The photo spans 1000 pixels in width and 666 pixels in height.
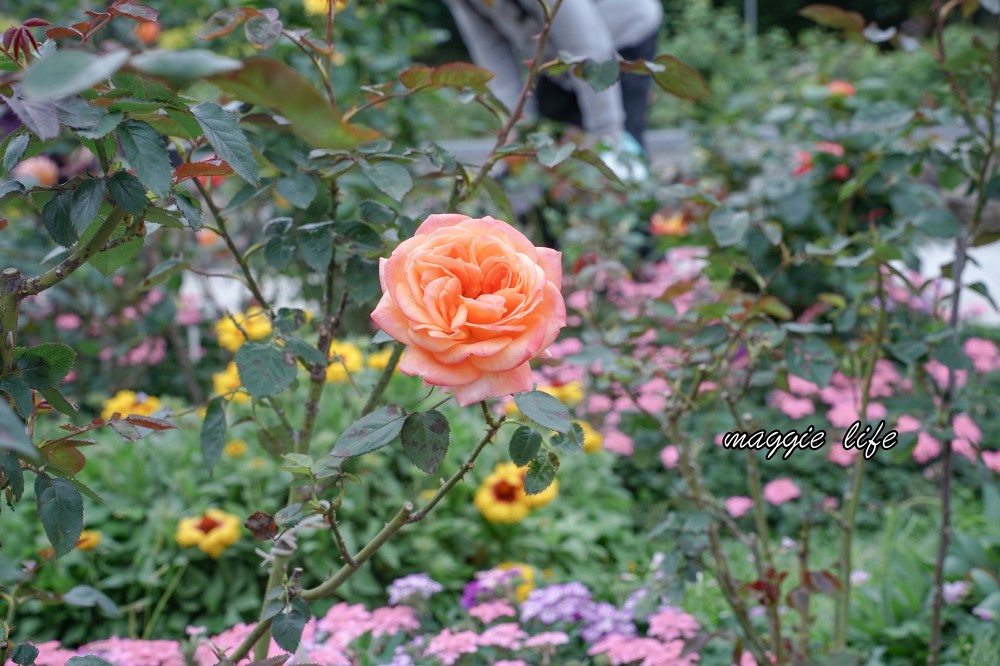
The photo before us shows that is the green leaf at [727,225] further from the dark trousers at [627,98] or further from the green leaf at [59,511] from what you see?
the dark trousers at [627,98]

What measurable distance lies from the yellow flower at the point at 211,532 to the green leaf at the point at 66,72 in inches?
61.5

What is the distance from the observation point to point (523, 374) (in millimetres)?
748

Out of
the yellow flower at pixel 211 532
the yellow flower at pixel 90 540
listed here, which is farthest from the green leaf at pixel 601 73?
the yellow flower at pixel 211 532

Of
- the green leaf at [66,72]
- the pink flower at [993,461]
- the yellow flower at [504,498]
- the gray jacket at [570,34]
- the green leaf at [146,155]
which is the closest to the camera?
the green leaf at [66,72]

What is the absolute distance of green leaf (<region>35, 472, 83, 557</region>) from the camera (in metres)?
0.78

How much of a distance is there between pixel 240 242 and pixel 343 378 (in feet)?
7.94

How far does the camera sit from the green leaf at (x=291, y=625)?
86 cm

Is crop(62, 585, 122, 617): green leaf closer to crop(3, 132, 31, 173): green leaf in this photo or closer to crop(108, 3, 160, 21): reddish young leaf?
crop(3, 132, 31, 173): green leaf

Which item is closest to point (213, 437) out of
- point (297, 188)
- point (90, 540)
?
point (297, 188)

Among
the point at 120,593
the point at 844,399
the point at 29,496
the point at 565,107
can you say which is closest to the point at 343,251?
the point at 120,593

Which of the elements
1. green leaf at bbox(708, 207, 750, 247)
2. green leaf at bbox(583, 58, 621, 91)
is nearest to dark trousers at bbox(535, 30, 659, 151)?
green leaf at bbox(708, 207, 750, 247)

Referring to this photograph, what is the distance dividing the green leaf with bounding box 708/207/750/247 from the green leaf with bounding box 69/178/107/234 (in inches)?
34.2

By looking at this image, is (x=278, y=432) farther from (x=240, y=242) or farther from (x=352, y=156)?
(x=240, y=242)

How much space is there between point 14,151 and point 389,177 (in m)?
0.35
